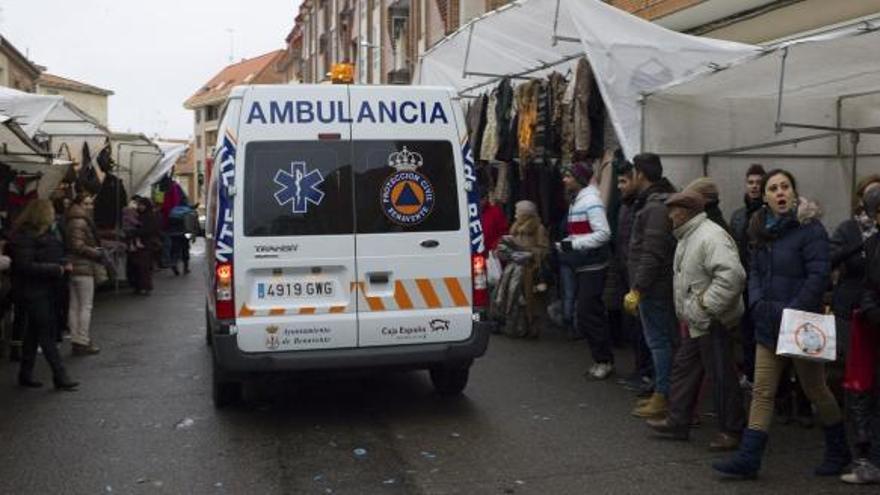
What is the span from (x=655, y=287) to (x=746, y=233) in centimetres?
94

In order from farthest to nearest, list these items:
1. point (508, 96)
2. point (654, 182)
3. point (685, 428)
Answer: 1. point (508, 96)
2. point (654, 182)
3. point (685, 428)

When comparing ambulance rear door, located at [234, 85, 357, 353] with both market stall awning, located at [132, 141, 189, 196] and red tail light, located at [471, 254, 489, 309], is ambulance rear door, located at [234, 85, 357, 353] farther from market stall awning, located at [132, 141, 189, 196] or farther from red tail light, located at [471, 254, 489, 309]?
market stall awning, located at [132, 141, 189, 196]

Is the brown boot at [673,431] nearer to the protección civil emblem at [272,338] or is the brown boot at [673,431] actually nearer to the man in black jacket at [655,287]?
the man in black jacket at [655,287]

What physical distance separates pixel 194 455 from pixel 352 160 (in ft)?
7.56

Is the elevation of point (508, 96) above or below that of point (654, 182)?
above

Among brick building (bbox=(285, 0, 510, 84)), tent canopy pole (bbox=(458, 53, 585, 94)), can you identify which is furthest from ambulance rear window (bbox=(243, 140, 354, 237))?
brick building (bbox=(285, 0, 510, 84))

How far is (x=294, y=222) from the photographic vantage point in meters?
6.46

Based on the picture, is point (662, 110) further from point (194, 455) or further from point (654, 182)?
point (194, 455)

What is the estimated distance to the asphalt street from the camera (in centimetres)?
542

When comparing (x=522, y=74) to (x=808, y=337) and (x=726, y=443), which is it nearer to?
(x=726, y=443)

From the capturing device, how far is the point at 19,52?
36.2 metres

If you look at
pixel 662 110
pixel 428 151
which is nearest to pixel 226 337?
pixel 428 151

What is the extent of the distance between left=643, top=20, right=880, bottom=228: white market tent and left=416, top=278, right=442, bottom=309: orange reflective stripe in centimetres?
280

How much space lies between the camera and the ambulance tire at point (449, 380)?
7.50m
